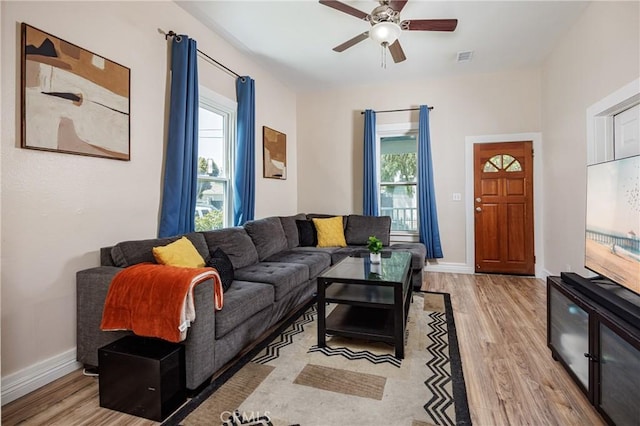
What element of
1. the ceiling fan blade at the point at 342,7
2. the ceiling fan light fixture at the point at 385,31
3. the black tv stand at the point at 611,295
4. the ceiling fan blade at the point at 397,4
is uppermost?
the ceiling fan blade at the point at 342,7

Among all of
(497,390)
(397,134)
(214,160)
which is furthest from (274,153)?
(497,390)

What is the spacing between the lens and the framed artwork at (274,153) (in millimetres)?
4621

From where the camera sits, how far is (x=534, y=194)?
14.9 feet

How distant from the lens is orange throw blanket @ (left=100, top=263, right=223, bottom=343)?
1710mm

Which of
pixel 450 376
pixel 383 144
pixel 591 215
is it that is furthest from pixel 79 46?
pixel 383 144

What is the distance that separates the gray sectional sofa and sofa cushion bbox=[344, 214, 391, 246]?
653 millimetres

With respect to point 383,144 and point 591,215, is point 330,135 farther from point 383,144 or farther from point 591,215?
point 591,215

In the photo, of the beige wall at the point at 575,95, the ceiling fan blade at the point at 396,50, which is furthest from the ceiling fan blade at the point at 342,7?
the beige wall at the point at 575,95

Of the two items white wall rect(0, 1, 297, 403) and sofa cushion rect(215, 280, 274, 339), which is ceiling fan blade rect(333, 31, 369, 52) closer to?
white wall rect(0, 1, 297, 403)

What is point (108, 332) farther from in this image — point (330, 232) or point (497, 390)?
point (330, 232)

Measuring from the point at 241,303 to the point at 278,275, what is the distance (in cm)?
63

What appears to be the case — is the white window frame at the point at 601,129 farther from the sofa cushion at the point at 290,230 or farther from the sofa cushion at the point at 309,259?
the sofa cushion at the point at 290,230

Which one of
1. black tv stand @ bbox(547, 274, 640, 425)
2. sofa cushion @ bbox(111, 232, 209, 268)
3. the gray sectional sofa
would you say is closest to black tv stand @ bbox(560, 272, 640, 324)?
black tv stand @ bbox(547, 274, 640, 425)

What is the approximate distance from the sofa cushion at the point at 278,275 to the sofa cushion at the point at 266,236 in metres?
0.29
